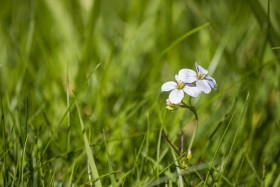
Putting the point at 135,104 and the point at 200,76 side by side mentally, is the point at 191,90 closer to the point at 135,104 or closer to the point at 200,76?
the point at 200,76

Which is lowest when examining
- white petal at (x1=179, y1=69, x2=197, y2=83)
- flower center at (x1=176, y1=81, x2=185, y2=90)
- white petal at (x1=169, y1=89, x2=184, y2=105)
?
white petal at (x1=169, y1=89, x2=184, y2=105)

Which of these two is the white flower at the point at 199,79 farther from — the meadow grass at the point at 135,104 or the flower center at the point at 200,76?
the meadow grass at the point at 135,104

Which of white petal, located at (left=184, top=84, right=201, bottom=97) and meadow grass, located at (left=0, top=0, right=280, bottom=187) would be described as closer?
white petal, located at (left=184, top=84, right=201, bottom=97)

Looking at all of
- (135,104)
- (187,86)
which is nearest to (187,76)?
(187,86)

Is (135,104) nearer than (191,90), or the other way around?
(191,90)

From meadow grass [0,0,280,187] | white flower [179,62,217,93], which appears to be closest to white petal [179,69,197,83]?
white flower [179,62,217,93]

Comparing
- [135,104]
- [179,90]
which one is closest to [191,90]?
[179,90]

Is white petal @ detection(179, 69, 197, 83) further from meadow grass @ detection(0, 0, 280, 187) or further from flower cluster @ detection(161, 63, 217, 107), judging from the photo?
meadow grass @ detection(0, 0, 280, 187)

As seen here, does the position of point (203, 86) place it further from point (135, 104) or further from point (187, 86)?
point (135, 104)

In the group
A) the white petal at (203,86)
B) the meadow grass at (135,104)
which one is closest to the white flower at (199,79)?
the white petal at (203,86)
